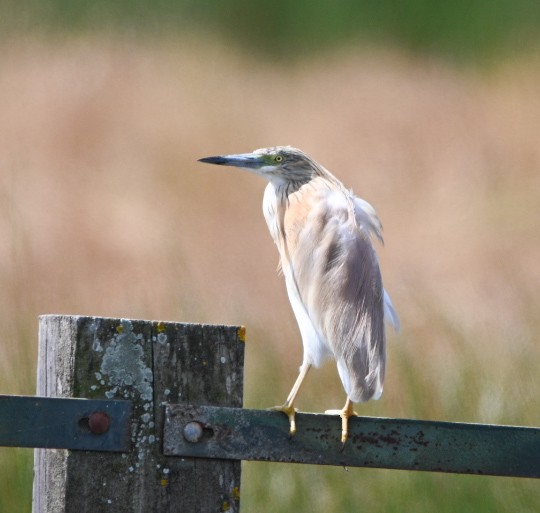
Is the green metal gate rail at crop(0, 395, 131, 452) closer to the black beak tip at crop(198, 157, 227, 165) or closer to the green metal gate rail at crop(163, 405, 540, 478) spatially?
the green metal gate rail at crop(163, 405, 540, 478)

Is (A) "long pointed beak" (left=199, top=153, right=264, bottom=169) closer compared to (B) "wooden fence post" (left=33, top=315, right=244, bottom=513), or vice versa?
(B) "wooden fence post" (left=33, top=315, right=244, bottom=513)

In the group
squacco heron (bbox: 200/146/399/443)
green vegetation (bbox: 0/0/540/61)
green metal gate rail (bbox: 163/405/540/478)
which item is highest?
green vegetation (bbox: 0/0/540/61)

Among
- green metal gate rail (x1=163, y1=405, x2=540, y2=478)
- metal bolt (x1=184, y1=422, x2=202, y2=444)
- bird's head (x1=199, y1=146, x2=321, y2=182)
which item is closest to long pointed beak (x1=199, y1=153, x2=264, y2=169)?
bird's head (x1=199, y1=146, x2=321, y2=182)

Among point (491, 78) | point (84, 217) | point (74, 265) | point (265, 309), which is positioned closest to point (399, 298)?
point (265, 309)

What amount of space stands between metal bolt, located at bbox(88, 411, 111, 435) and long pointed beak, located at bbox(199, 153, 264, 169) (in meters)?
1.54

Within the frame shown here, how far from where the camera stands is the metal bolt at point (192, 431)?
2207 mm

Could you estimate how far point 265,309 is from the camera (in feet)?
26.8

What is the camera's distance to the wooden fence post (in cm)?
217

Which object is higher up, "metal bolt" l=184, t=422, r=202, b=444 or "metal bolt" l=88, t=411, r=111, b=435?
"metal bolt" l=88, t=411, r=111, b=435

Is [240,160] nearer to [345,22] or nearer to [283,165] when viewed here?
[283,165]

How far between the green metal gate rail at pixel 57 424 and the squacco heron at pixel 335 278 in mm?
830

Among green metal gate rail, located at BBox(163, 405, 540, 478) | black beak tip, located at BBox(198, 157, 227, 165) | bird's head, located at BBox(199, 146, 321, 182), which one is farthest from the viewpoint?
bird's head, located at BBox(199, 146, 321, 182)

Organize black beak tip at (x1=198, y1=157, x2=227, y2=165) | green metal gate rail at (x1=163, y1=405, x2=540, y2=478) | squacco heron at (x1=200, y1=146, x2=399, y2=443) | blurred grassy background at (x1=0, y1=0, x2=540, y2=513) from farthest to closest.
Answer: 1. blurred grassy background at (x1=0, y1=0, x2=540, y2=513)
2. black beak tip at (x1=198, y1=157, x2=227, y2=165)
3. squacco heron at (x1=200, y1=146, x2=399, y2=443)
4. green metal gate rail at (x1=163, y1=405, x2=540, y2=478)

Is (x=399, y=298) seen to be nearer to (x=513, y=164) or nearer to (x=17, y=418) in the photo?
(x=17, y=418)
